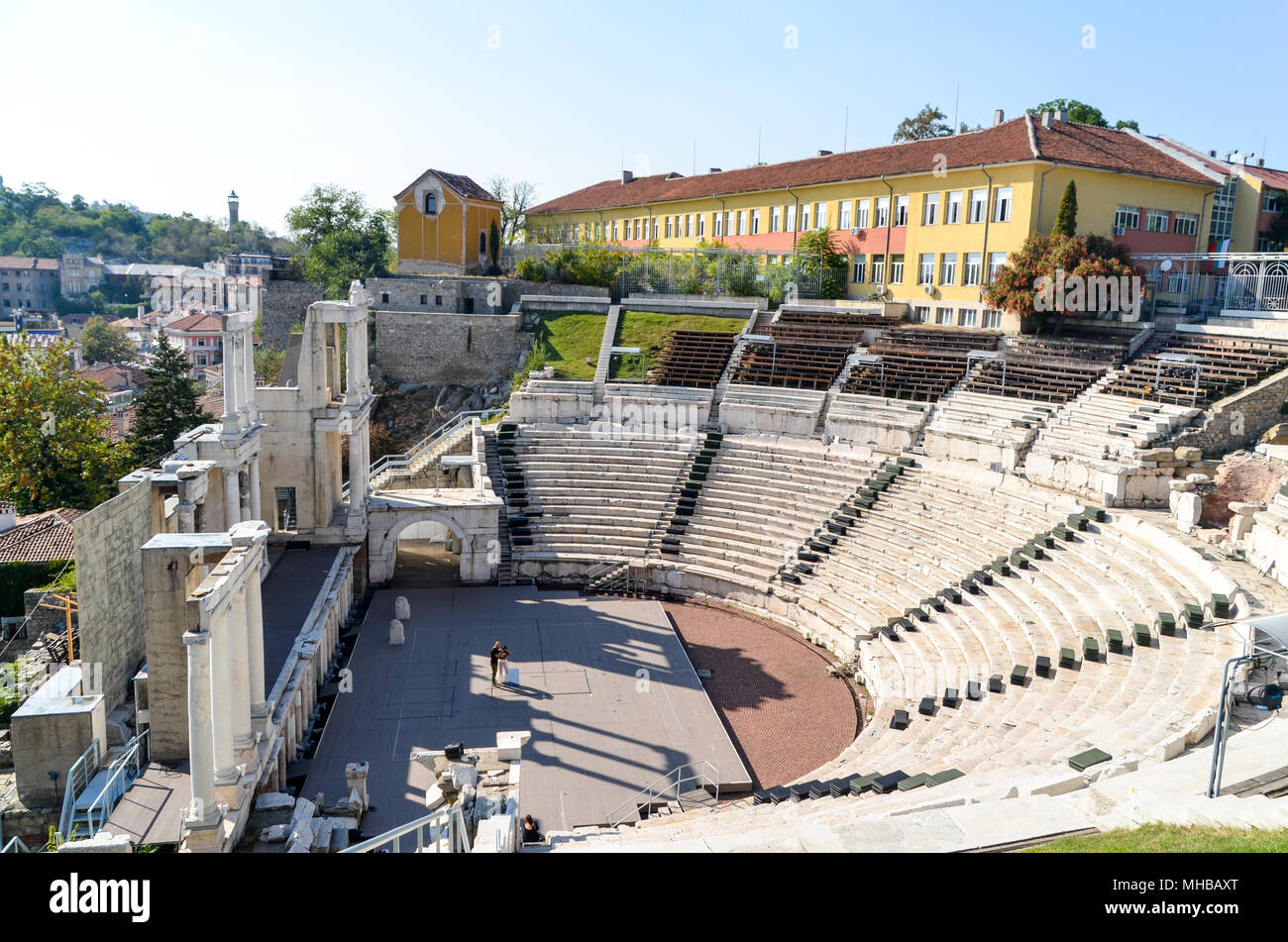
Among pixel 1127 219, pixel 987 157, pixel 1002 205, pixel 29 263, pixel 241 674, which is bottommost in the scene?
pixel 241 674

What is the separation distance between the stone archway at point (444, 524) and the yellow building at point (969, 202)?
65.7 ft

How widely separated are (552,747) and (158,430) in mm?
26465

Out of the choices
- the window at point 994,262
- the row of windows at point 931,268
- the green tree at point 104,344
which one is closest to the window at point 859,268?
the row of windows at point 931,268

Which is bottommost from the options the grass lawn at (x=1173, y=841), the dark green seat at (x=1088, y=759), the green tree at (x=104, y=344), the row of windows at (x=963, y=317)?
the dark green seat at (x=1088, y=759)

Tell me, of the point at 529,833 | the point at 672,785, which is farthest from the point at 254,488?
the point at 529,833

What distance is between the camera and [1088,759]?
41.7 feet

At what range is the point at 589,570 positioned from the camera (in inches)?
1097

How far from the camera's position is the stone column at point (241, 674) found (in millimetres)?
13594

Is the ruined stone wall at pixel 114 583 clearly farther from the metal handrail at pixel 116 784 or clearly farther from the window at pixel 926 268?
the window at pixel 926 268

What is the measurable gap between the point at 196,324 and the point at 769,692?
8237cm

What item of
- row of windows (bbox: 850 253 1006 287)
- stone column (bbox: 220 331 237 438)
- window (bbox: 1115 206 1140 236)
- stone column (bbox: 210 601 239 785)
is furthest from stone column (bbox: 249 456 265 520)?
window (bbox: 1115 206 1140 236)

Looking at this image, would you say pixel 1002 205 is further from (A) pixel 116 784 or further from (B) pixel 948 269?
(A) pixel 116 784

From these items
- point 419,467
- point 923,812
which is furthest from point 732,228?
point 923,812

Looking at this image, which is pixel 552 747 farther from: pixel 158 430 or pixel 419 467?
pixel 158 430
